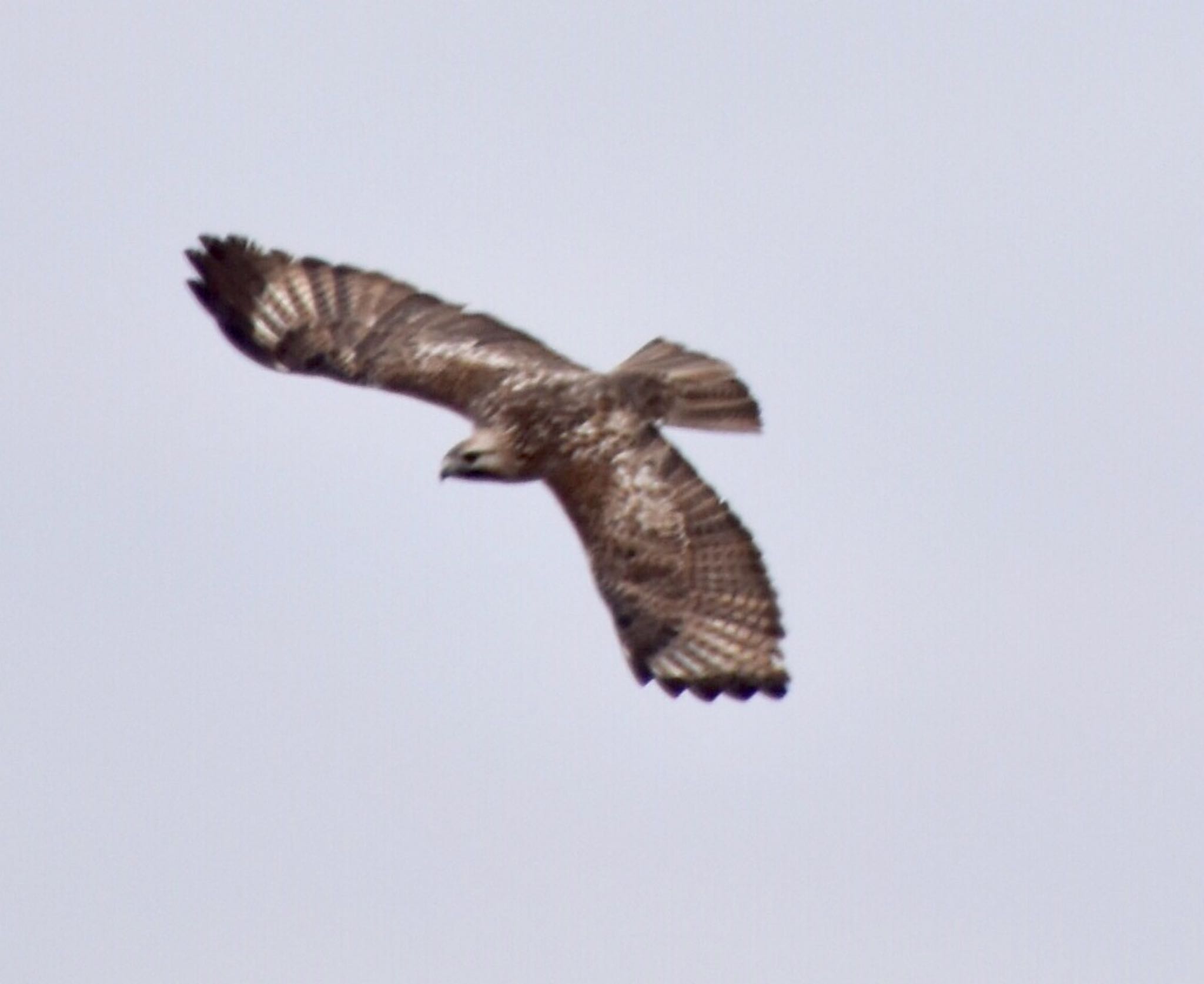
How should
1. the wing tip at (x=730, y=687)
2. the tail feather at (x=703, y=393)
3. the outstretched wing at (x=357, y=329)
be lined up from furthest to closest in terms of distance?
the outstretched wing at (x=357, y=329) → the tail feather at (x=703, y=393) → the wing tip at (x=730, y=687)

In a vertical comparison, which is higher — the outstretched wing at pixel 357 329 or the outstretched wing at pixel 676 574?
the outstretched wing at pixel 357 329

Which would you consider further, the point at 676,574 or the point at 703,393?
the point at 703,393

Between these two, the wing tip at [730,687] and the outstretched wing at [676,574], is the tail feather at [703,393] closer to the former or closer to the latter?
the outstretched wing at [676,574]

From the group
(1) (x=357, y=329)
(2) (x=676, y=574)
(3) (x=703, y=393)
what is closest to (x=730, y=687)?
(2) (x=676, y=574)

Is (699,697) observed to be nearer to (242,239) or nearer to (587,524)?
(587,524)

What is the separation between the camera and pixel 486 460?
75.6 feet

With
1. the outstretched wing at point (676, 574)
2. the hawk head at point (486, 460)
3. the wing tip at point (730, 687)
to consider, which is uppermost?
the hawk head at point (486, 460)

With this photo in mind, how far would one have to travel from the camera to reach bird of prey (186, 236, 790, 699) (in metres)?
22.0

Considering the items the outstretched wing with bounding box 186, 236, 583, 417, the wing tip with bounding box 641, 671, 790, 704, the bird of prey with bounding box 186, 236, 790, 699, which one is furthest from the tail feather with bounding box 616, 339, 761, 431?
the wing tip with bounding box 641, 671, 790, 704

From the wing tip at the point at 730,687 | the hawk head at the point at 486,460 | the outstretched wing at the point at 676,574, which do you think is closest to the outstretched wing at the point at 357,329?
the hawk head at the point at 486,460

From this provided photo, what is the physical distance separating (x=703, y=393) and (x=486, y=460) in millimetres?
1463

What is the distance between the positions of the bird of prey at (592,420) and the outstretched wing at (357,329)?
11 millimetres

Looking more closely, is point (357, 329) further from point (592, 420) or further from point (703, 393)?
point (703, 393)

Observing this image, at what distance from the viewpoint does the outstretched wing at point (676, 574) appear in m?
22.0
